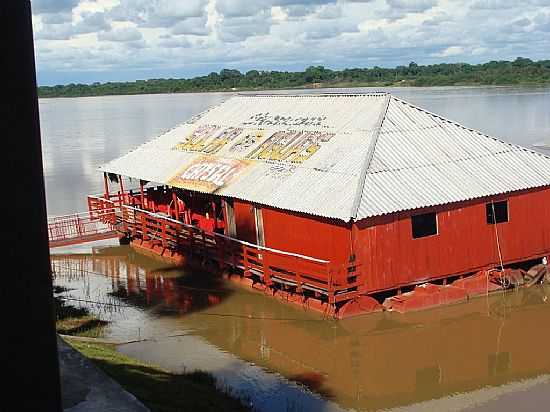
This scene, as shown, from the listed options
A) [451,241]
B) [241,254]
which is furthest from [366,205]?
[241,254]

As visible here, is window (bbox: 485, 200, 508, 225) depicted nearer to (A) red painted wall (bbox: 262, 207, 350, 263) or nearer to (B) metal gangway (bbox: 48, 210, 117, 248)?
(A) red painted wall (bbox: 262, 207, 350, 263)

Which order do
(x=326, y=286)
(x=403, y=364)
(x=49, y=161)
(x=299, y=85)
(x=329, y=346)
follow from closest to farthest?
(x=403, y=364) < (x=329, y=346) < (x=326, y=286) < (x=49, y=161) < (x=299, y=85)

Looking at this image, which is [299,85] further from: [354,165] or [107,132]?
[354,165]

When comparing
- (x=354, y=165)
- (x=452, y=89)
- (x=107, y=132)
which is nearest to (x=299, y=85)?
(x=452, y=89)

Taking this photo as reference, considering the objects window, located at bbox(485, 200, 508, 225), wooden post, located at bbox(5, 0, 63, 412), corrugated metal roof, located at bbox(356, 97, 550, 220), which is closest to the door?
corrugated metal roof, located at bbox(356, 97, 550, 220)

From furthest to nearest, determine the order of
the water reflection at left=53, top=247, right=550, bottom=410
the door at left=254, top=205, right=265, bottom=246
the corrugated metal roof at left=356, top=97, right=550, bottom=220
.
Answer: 1. the door at left=254, top=205, right=265, bottom=246
2. the corrugated metal roof at left=356, top=97, right=550, bottom=220
3. the water reflection at left=53, top=247, right=550, bottom=410

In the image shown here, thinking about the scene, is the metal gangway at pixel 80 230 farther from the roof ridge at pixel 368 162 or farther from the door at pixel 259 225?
the roof ridge at pixel 368 162

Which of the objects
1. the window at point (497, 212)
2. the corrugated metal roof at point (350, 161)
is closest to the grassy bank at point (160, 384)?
the corrugated metal roof at point (350, 161)
